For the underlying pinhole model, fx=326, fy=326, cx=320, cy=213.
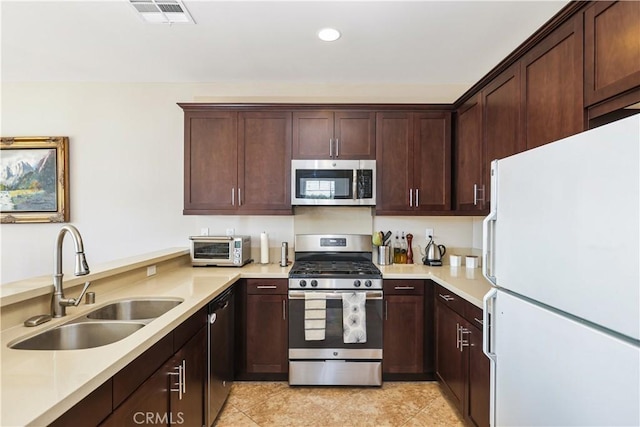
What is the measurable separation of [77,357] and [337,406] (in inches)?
75.2

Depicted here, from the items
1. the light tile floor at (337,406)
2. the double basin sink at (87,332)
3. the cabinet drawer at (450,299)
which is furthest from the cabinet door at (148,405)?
Result: the cabinet drawer at (450,299)

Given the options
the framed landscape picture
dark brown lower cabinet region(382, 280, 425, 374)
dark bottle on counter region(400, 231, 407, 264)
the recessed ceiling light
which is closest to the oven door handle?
dark brown lower cabinet region(382, 280, 425, 374)

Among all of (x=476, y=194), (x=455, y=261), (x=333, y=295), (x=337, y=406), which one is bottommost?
(x=337, y=406)

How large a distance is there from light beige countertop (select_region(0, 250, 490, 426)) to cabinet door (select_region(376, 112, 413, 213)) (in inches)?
38.0

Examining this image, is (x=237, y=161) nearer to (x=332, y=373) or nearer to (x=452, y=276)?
(x=332, y=373)

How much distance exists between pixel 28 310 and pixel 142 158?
2.34 metres

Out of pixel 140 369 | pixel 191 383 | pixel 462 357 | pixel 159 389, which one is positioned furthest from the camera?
pixel 462 357

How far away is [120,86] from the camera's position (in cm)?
345

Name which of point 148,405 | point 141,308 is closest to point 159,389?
point 148,405

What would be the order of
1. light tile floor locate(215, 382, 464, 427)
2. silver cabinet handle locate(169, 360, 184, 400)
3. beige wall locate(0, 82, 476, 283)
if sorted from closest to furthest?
silver cabinet handle locate(169, 360, 184, 400) < light tile floor locate(215, 382, 464, 427) < beige wall locate(0, 82, 476, 283)

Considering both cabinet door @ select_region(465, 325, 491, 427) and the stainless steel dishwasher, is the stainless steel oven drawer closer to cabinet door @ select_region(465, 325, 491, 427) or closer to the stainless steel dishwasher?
the stainless steel dishwasher

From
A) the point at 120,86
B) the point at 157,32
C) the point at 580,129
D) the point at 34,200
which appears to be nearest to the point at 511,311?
the point at 580,129

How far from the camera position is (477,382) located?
1948mm

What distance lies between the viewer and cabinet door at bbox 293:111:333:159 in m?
3.06
